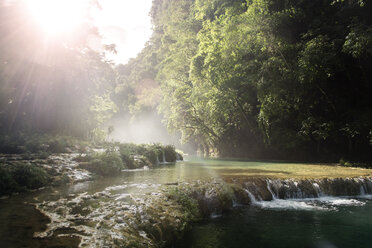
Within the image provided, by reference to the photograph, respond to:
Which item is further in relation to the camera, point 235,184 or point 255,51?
point 255,51

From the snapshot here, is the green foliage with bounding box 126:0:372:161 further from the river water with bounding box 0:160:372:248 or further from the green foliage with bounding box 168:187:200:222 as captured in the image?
the green foliage with bounding box 168:187:200:222

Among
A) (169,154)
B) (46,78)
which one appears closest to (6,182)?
(46,78)

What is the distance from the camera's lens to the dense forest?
1478 centimetres

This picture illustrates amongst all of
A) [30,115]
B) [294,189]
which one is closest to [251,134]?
[294,189]

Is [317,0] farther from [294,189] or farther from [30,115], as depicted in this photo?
[30,115]

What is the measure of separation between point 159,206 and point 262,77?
1543cm

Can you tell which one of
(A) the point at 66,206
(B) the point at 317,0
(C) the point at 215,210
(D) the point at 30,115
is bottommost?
(C) the point at 215,210

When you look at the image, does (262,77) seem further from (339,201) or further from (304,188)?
(339,201)

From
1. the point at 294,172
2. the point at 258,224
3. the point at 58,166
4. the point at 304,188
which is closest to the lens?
the point at 258,224

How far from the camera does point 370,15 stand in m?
16.2

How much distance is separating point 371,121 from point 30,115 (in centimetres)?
2285

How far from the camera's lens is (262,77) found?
60.3ft

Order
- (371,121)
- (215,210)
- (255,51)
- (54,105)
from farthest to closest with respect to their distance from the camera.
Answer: (255,51), (54,105), (371,121), (215,210)

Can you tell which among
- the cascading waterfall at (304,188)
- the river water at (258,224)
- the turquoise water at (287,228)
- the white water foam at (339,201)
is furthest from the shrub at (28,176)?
the white water foam at (339,201)
